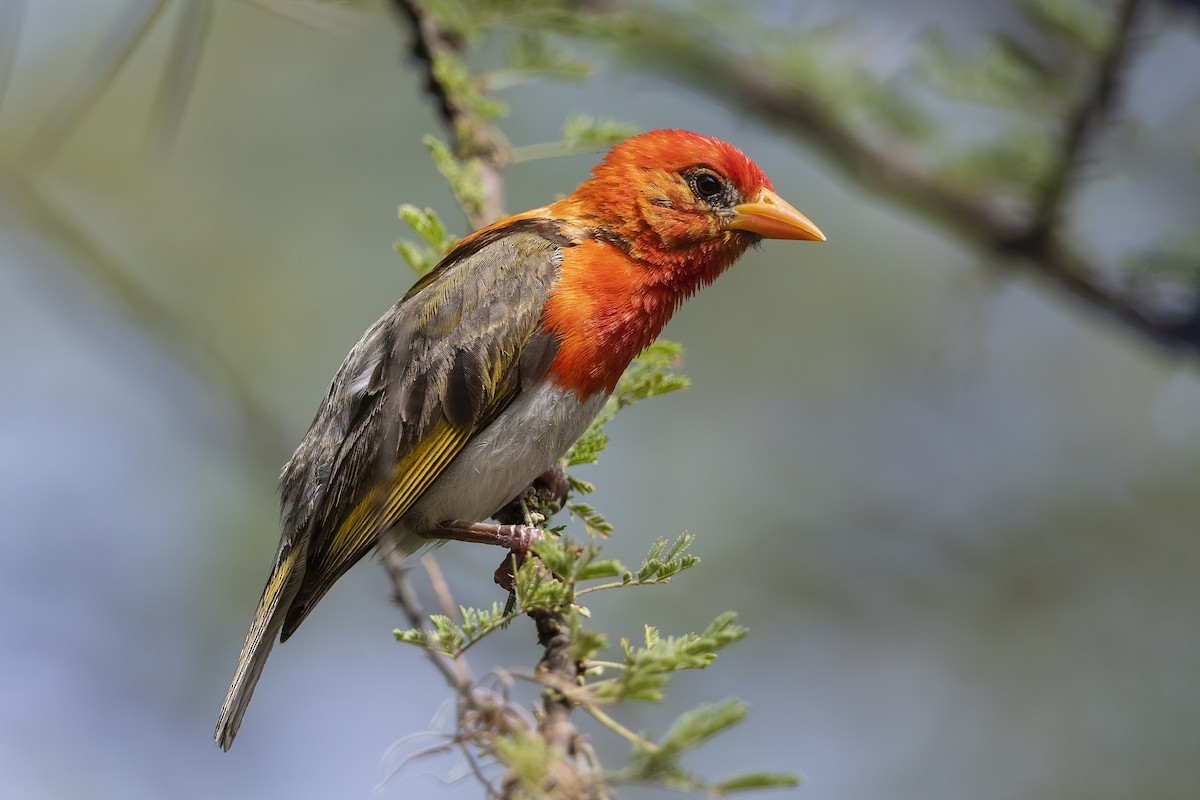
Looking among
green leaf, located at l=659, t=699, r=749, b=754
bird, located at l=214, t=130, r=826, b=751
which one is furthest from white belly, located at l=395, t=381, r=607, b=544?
green leaf, located at l=659, t=699, r=749, b=754

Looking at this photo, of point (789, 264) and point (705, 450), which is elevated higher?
point (789, 264)

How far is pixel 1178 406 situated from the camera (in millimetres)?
8602

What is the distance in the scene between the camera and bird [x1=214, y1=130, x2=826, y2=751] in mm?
3910

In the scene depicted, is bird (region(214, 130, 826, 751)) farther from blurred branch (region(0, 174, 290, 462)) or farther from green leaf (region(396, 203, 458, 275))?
blurred branch (region(0, 174, 290, 462))

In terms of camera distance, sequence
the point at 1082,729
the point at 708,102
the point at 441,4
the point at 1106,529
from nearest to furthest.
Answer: the point at 441,4
the point at 708,102
the point at 1082,729
the point at 1106,529

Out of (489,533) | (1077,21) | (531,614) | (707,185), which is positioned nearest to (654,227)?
(707,185)

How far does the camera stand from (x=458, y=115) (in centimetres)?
475

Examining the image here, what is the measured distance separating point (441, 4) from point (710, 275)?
5.57 ft

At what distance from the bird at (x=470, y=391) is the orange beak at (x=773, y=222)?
0.16m

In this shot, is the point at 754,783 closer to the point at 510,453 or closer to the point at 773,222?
the point at 510,453

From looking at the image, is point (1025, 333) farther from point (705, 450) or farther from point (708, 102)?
point (708, 102)

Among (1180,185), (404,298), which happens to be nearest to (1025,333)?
(1180,185)

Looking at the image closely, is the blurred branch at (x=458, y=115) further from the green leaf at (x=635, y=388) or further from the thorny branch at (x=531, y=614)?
the green leaf at (x=635, y=388)

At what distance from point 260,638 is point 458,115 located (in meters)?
2.19
